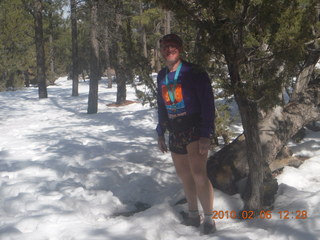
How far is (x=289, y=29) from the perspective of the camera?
2.87 meters

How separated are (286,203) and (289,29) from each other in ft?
6.08

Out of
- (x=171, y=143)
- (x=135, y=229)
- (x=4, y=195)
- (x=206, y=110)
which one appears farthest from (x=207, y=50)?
(x=4, y=195)

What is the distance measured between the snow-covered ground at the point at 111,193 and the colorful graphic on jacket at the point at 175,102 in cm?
114

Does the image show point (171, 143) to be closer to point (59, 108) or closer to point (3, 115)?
point (3, 115)

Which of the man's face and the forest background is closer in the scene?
the forest background

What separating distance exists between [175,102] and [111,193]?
6.33 ft

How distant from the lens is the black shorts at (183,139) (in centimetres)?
319

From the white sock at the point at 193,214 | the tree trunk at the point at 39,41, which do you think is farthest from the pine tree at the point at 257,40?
the tree trunk at the point at 39,41

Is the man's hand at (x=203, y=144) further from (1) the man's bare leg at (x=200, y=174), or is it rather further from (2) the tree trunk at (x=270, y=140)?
(2) the tree trunk at (x=270, y=140)

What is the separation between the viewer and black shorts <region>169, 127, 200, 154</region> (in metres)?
3.19

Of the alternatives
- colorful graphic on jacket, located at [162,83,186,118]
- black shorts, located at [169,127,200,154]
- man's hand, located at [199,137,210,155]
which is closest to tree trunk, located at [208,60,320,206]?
black shorts, located at [169,127,200,154]

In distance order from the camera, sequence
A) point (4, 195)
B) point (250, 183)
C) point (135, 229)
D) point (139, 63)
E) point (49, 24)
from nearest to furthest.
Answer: point (135, 229)
point (250, 183)
point (4, 195)
point (139, 63)
point (49, 24)

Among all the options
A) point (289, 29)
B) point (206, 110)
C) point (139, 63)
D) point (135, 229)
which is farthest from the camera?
point (139, 63)

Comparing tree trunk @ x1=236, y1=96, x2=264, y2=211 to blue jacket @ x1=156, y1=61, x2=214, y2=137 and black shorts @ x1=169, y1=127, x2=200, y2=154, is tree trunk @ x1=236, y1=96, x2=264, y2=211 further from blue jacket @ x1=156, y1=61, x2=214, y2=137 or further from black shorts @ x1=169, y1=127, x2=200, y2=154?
black shorts @ x1=169, y1=127, x2=200, y2=154
